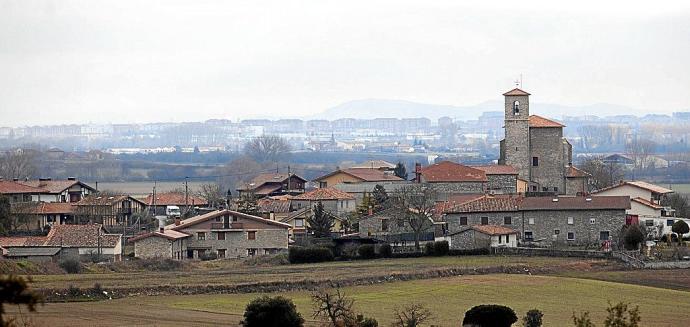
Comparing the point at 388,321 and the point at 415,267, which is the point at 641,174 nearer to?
the point at 415,267

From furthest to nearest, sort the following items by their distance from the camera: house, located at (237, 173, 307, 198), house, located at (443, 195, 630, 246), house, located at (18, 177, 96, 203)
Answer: house, located at (237, 173, 307, 198)
house, located at (18, 177, 96, 203)
house, located at (443, 195, 630, 246)

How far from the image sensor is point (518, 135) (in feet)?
241

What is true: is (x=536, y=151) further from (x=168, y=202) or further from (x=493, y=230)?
(x=168, y=202)

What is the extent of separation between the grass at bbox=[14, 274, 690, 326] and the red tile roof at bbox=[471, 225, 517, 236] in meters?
9.51

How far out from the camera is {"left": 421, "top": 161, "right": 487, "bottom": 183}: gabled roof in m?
70.1

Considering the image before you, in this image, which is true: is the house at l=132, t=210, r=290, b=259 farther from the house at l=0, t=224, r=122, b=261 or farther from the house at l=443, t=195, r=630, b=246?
the house at l=443, t=195, r=630, b=246

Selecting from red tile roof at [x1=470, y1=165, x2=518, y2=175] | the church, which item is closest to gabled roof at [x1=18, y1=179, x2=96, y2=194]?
red tile roof at [x1=470, y1=165, x2=518, y2=175]

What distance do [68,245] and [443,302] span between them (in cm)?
2172

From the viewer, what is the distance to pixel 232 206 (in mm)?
68500

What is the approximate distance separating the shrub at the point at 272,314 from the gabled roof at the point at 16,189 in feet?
146

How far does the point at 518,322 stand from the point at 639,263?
17.9 m

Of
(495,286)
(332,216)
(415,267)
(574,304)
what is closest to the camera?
(574,304)

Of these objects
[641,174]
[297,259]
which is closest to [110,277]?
[297,259]

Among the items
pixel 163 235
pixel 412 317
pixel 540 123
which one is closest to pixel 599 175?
pixel 540 123
